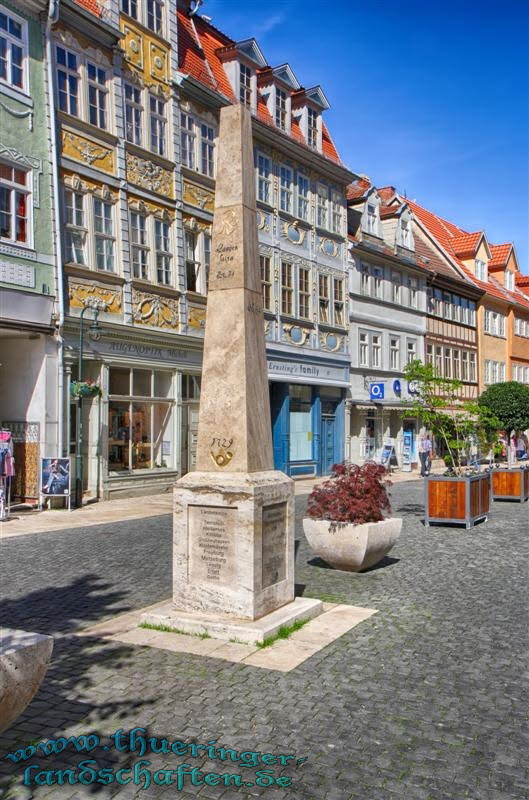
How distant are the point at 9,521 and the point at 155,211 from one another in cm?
938

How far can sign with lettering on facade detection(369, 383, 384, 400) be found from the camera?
1184 inches

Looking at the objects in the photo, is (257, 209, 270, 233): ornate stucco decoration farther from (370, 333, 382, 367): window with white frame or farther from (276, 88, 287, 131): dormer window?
(370, 333, 382, 367): window with white frame

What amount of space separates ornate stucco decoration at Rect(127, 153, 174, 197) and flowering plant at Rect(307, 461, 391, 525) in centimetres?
1265

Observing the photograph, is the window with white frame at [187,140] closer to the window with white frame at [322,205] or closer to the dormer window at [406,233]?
the window with white frame at [322,205]

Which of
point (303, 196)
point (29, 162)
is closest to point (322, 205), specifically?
point (303, 196)

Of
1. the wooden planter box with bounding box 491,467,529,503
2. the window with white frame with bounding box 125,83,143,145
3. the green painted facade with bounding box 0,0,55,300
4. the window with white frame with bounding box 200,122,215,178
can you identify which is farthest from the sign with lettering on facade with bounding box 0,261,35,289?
the wooden planter box with bounding box 491,467,529,503

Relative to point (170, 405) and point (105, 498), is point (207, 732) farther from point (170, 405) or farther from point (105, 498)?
point (170, 405)

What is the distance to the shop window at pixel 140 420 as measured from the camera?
19.1m

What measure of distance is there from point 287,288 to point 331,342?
3.21 m

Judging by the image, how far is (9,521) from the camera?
49.0ft

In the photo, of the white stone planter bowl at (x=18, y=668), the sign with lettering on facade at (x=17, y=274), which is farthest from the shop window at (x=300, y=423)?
the white stone planter bowl at (x=18, y=668)

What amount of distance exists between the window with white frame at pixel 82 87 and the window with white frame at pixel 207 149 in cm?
388

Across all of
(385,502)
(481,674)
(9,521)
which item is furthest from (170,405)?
(481,674)

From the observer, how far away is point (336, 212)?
1162 inches
